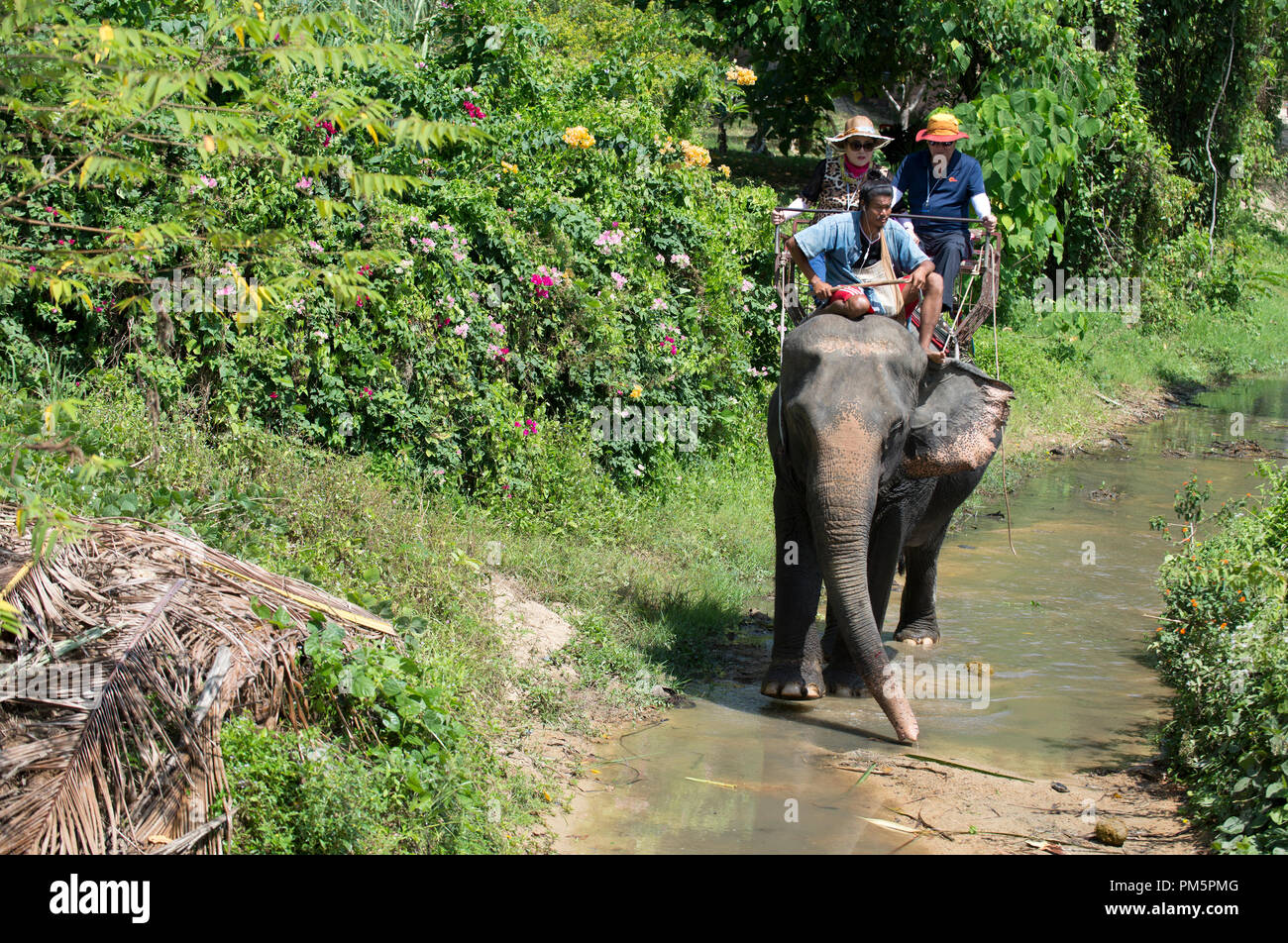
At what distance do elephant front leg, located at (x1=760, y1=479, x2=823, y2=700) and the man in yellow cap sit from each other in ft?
7.01

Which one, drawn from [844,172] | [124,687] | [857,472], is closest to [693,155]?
[844,172]

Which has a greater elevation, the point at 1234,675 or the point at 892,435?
the point at 892,435

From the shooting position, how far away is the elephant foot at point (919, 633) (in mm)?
8406

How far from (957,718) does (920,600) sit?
4.62ft

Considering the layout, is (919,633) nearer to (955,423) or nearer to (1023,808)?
(955,423)

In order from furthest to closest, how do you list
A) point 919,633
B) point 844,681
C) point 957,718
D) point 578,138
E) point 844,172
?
1. point 578,138
2. point 844,172
3. point 919,633
4. point 844,681
5. point 957,718

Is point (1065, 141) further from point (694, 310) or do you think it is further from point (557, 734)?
point (557, 734)

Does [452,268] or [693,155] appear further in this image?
[693,155]

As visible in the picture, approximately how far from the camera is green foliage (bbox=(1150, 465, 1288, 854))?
5207mm

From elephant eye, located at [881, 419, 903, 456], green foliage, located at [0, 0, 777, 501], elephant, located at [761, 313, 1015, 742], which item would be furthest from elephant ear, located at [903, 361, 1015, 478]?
green foliage, located at [0, 0, 777, 501]

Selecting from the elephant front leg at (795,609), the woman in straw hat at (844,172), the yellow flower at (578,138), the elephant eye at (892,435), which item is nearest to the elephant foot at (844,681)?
the elephant front leg at (795,609)

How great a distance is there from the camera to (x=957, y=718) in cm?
711

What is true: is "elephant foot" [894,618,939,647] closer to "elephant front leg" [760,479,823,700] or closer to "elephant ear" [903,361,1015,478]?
"elephant front leg" [760,479,823,700]

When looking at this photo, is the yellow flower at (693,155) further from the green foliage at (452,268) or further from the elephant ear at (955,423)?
the elephant ear at (955,423)
